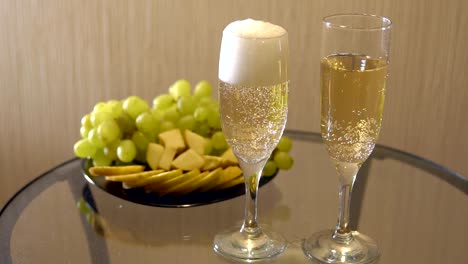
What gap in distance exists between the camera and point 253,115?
96cm

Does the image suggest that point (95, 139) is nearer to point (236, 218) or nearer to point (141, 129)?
point (141, 129)

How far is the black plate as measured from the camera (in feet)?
3.69

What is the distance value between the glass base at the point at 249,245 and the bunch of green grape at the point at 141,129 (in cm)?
18

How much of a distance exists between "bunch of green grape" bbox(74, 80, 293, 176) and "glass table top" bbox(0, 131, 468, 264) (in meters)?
0.06

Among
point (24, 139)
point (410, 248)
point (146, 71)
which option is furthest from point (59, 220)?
point (24, 139)

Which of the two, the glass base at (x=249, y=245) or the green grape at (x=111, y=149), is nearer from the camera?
the glass base at (x=249, y=245)

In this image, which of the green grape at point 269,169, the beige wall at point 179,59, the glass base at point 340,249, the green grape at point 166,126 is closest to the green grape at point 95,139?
the green grape at point 166,126

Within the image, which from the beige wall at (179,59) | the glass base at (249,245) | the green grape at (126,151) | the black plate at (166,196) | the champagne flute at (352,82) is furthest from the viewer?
the beige wall at (179,59)

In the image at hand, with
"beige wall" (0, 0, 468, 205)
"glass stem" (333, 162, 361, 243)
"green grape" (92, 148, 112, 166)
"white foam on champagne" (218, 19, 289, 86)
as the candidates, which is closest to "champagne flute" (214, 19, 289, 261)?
"white foam on champagne" (218, 19, 289, 86)

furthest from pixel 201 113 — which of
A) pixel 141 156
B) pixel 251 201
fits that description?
pixel 251 201

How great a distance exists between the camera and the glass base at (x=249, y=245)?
1.03 m

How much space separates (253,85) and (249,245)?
253mm

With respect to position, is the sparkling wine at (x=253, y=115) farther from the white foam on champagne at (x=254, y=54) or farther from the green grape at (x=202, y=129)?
the green grape at (x=202, y=129)

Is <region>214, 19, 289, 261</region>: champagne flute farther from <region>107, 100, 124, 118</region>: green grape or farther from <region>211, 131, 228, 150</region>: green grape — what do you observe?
<region>107, 100, 124, 118</region>: green grape
